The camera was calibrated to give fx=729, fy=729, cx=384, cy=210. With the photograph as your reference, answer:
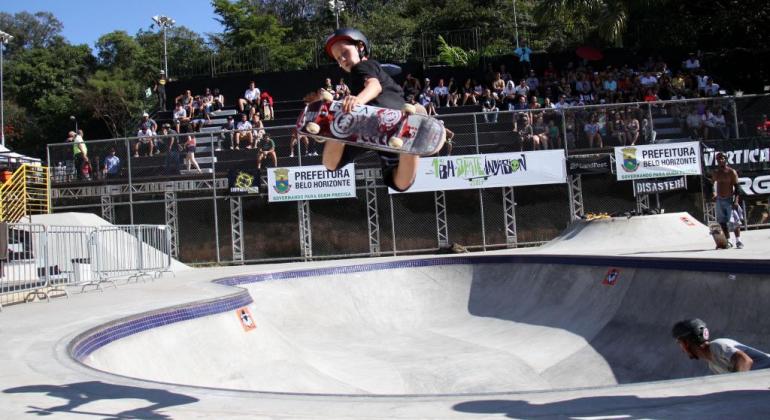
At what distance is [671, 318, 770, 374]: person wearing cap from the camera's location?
5.22 meters

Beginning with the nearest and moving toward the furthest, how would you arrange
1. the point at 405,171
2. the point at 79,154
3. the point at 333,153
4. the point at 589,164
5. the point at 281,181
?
the point at 405,171, the point at 333,153, the point at 589,164, the point at 281,181, the point at 79,154

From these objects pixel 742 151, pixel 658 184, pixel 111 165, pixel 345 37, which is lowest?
pixel 658 184

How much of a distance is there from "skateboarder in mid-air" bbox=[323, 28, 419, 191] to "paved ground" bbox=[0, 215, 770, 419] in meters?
1.77

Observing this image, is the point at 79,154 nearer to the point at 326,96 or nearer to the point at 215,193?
the point at 215,193

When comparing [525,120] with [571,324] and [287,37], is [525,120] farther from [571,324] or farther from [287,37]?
[287,37]

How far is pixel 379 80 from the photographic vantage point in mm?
5785

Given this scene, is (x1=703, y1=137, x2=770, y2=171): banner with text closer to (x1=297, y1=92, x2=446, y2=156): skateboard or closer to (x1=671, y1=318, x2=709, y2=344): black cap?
(x1=671, y1=318, x2=709, y2=344): black cap

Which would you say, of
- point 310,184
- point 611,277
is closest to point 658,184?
point 611,277

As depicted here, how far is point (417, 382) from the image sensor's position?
8.90 metres

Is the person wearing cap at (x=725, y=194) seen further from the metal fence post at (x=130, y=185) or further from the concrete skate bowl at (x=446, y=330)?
the metal fence post at (x=130, y=185)

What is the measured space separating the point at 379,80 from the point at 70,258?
9.04 meters

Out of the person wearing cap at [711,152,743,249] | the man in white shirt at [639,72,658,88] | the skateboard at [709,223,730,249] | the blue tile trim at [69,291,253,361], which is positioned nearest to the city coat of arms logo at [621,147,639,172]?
the man in white shirt at [639,72,658,88]

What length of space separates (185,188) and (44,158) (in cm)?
2323

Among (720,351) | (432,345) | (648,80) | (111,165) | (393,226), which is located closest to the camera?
(720,351)
